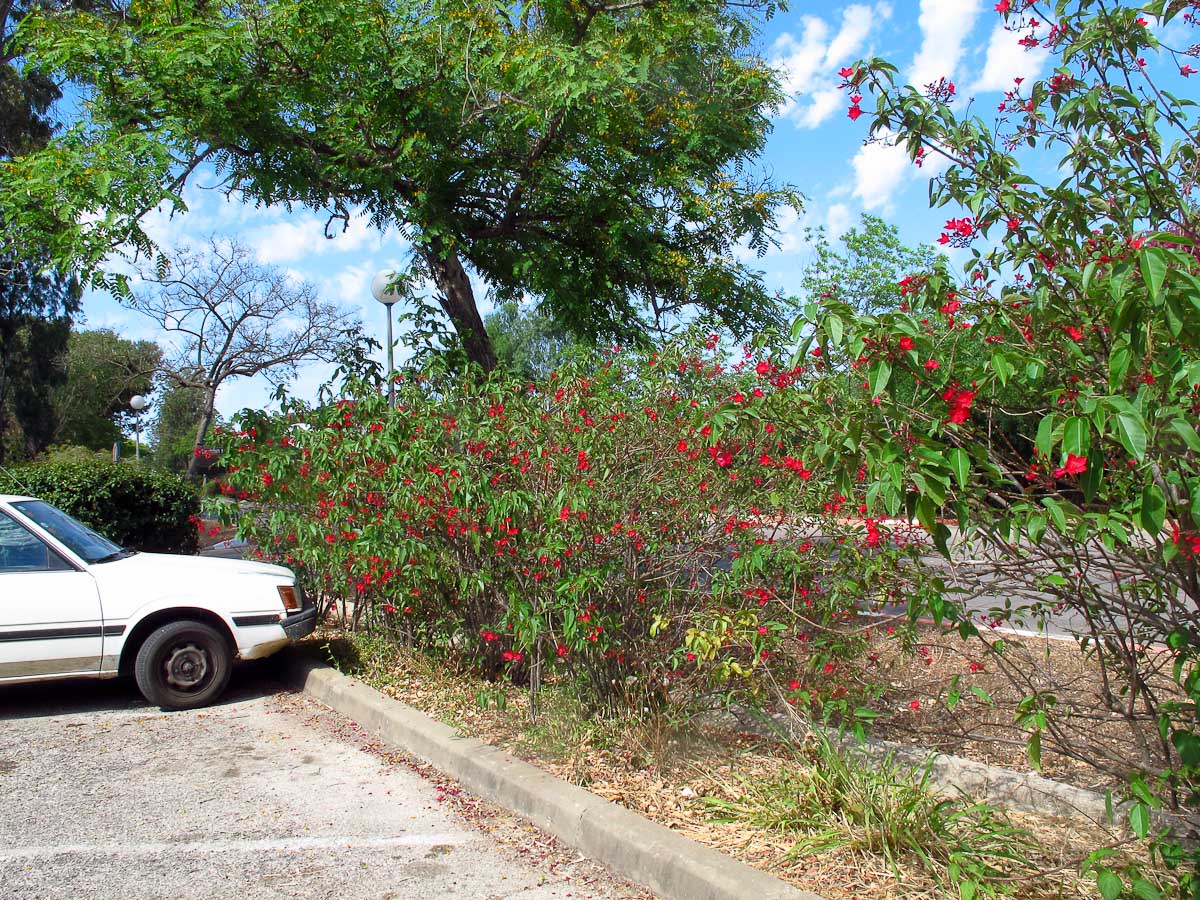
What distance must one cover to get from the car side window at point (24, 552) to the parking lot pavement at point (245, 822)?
1.05 m

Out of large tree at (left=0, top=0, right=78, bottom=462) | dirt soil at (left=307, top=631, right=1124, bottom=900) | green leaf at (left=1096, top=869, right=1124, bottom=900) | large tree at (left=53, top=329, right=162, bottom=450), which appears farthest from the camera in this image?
large tree at (left=53, top=329, right=162, bottom=450)

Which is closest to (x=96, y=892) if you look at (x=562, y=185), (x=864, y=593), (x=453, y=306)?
(x=864, y=593)

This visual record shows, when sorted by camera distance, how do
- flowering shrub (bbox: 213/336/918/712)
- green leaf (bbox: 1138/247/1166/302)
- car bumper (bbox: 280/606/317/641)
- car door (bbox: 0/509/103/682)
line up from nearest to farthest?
green leaf (bbox: 1138/247/1166/302) < flowering shrub (bbox: 213/336/918/712) < car door (bbox: 0/509/103/682) < car bumper (bbox: 280/606/317/641)

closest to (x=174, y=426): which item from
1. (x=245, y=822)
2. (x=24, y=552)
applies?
(x=24, y=552)

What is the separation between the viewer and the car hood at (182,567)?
688 centimetres

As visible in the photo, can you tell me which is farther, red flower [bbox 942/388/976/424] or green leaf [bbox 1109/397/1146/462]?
red flower [bbox 942/388/976/424]

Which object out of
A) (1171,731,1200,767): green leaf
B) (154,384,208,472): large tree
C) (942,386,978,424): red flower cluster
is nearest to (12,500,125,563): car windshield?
(942,386,978,424): red flower cluster

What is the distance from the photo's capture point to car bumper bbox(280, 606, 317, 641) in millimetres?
7152

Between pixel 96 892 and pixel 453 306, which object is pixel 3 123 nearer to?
pixel 453 306

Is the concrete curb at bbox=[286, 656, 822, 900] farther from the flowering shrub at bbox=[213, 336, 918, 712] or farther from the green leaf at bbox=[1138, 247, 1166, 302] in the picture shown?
the green leaf at bbox=[1138, 247, 1166, 302]

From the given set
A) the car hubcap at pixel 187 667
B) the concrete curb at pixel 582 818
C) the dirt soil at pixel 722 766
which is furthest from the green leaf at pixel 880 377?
the car hubcap at pixel 187 667

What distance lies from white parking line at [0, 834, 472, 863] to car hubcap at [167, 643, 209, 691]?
2.49 meters

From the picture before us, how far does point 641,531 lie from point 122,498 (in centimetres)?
831

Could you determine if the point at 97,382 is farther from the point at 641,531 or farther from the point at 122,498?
the point at 641,531
